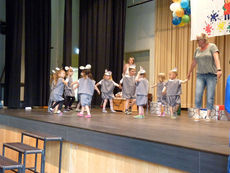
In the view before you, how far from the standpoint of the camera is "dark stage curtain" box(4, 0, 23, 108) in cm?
828

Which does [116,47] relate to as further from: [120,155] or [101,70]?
[120,155]

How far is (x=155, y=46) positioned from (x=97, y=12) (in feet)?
7.58

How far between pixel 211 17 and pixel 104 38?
4058 mm

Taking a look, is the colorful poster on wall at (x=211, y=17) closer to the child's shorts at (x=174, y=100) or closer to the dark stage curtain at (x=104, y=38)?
the child's shorts at (x=174, y=100)

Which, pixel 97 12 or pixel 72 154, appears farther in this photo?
pixel 97 12

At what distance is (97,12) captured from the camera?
10164 millimetres

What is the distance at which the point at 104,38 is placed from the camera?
9883 mm

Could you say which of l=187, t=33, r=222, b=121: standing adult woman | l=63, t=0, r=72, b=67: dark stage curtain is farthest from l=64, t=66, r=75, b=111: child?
l=187, t=33, r=222, b=121: standing adult woman

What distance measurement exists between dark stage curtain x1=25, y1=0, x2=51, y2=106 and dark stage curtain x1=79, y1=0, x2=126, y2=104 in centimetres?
151

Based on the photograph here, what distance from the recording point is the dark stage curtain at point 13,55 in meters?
8.28

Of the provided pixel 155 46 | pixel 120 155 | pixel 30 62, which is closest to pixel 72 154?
pixel 120 155

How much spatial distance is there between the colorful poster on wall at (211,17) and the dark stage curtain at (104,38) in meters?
3.40

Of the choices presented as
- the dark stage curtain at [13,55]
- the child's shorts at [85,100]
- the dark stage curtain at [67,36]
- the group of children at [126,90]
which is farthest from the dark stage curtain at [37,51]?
the child's shorts at [85,100]

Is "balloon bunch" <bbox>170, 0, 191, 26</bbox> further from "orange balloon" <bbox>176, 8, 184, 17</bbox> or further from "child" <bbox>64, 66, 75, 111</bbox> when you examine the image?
"child" <bbox>64, 66, 75, 111</bbox>
